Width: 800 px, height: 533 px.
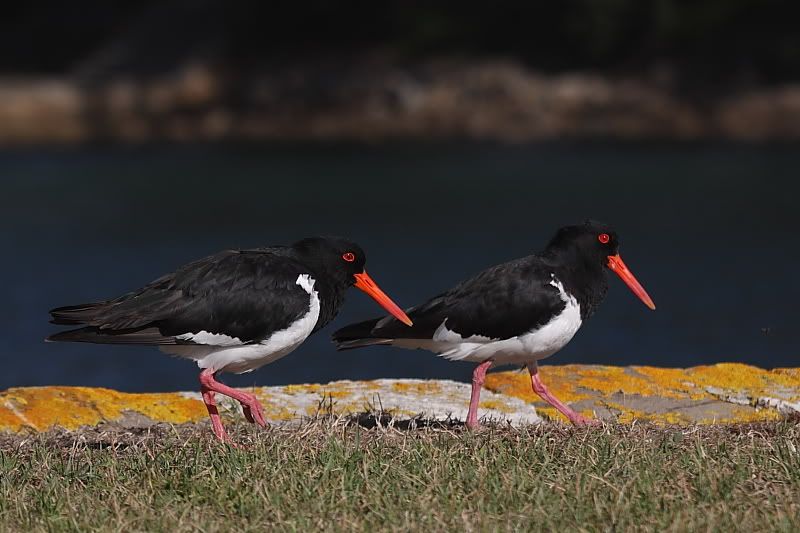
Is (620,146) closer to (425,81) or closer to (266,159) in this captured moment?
(425,81)

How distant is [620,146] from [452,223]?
9.54 meters

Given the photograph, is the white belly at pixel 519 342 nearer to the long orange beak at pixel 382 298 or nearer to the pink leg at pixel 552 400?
the pink leg at pixel 552 400

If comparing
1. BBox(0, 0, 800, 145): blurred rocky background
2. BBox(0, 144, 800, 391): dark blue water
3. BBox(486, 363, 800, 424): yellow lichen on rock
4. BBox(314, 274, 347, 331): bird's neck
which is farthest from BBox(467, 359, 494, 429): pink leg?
BBox(0, 0, 800, 145): blurred rocky background

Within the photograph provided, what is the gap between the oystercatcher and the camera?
6750 millimetres

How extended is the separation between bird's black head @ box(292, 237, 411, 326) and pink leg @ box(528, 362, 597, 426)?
71cm

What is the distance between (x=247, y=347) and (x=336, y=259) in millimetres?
744

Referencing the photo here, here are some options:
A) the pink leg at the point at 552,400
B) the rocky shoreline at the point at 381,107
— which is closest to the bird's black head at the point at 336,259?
the pink leg at the point at 552,400

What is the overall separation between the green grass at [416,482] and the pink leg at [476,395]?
306mm

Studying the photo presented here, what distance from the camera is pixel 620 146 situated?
32250 mm

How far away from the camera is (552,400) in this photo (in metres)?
6.80

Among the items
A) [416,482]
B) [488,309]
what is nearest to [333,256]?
[488,309]

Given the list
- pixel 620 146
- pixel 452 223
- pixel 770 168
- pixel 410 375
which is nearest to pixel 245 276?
pixel 410 375

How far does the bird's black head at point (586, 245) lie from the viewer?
709 centimetres

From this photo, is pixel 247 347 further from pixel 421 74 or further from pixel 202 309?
pixel 421 74
